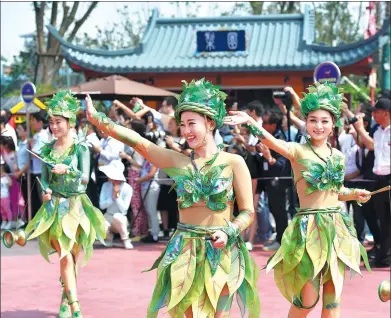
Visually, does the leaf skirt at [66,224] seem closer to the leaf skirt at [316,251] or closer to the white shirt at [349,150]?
the leaf skirt at [316,251]

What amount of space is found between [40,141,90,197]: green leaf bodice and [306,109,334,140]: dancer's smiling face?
2284 millimetres

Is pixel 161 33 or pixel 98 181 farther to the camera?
pixel 161 33

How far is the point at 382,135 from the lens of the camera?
9531mm

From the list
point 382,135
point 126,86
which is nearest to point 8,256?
point 126,86

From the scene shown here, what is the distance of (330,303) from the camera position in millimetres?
5781

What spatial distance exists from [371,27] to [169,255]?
19.7 metres

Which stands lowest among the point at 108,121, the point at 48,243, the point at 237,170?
the point at 48,243

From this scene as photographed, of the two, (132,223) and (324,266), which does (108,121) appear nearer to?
(324,266)

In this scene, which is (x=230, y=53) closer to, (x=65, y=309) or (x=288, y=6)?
(x=288, y=6)

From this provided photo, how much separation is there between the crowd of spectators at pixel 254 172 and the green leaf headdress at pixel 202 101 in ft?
14.5

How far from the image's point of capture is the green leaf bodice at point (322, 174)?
19.3ft

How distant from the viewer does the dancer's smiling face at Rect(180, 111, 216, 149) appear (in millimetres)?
4941

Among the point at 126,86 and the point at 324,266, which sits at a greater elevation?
the point at 126,86

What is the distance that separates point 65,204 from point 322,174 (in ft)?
8.09
